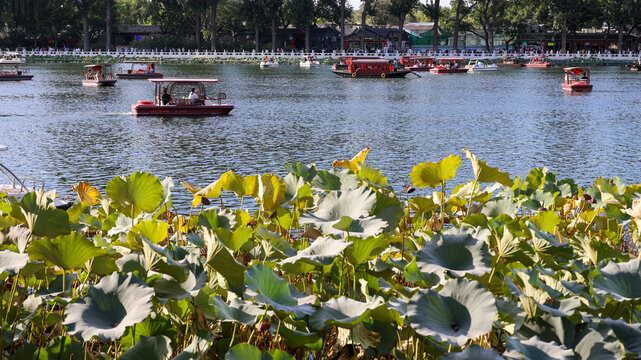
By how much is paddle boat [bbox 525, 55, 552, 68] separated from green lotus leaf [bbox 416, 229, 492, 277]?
8415cm

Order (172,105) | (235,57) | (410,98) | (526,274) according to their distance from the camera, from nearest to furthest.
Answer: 1. (526,274)
2. (172,105)
3. (410,98)
4. (235,57)

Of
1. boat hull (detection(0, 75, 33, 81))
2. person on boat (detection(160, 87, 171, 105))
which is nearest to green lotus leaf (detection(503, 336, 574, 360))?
person on boat (detection(160, 87, 171, 105))

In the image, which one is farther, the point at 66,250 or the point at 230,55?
the point at 230,55

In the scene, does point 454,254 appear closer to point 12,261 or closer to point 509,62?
point 12,261

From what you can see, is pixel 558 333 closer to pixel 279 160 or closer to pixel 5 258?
pixel 5 258

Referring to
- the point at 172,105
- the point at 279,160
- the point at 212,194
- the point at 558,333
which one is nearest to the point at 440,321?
the point at 558,333

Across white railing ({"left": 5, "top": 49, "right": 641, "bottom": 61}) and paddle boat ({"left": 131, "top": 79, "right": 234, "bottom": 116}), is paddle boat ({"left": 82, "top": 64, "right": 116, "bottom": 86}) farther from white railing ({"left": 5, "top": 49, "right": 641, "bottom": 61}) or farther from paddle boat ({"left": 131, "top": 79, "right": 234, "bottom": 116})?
white railing ({"left": 5, "top": 49, "right": 641, "bottom": 61})

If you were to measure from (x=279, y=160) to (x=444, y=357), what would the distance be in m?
20.3

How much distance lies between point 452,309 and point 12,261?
1.60 m

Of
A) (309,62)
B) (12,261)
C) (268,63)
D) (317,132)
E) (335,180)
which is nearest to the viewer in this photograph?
(12,261)

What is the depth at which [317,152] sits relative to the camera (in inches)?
949

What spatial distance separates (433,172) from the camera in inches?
159

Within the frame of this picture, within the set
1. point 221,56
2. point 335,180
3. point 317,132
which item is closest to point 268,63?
point 221,56

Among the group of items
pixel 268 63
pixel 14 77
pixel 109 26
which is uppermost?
pixel 109 26
